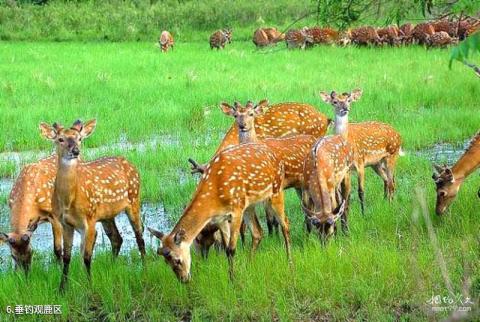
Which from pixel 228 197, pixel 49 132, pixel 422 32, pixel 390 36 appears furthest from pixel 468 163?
pixel 390 36

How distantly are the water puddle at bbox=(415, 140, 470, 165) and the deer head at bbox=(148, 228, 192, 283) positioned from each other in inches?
198

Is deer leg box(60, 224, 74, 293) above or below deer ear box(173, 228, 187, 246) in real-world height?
below

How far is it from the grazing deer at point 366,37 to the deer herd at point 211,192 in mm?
16673

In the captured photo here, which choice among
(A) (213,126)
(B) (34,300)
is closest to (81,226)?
(B) (34,300)

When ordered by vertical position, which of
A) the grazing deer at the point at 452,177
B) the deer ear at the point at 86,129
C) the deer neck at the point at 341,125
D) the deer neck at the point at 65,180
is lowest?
the grazing deer at the point at 452,177

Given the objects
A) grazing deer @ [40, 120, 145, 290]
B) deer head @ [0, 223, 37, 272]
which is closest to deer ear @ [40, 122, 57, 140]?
grazing deer @ [40, 120, 145, 290]

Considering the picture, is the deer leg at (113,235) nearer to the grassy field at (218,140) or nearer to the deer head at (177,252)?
the grassy field at (218,140)

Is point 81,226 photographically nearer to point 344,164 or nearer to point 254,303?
point 254,303

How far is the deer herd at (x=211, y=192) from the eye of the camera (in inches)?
240

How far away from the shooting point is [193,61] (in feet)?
68.6

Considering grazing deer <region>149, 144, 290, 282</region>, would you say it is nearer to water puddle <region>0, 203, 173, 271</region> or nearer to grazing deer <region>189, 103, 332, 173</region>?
water puddle <region>0, 203, 173, 271</region>

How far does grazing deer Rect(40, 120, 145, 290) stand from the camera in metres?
6.11

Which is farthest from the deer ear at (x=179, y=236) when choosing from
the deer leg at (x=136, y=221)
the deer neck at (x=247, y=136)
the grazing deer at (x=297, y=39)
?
the grazing deer at (x=297, y=39)

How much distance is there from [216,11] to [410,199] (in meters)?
24.0
